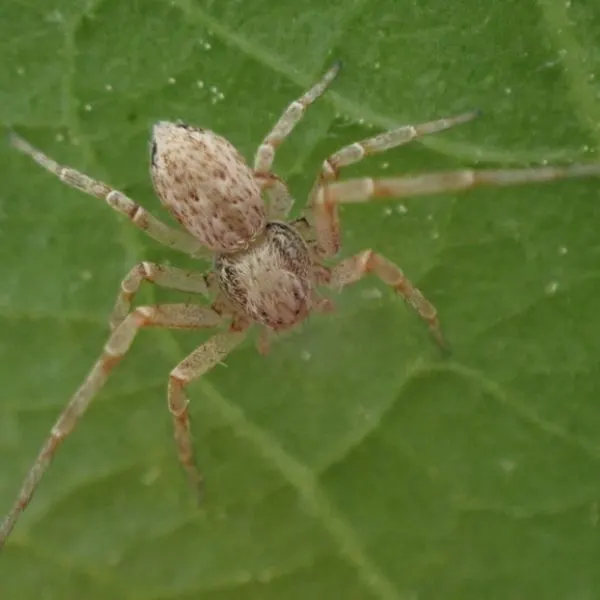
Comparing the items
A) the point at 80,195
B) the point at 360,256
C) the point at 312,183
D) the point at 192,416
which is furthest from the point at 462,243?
the point at 80,195

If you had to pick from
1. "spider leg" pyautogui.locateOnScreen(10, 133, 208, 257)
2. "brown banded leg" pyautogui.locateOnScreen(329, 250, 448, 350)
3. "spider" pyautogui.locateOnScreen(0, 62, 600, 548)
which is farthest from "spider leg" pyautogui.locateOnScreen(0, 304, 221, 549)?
"brown banded leg" pyautogui.locateOnScreen(329, 250, 448, 350)

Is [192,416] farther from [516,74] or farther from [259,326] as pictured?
[516,74]

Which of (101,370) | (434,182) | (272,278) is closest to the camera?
(434,182)

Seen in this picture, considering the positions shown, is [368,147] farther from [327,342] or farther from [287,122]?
[327,342]

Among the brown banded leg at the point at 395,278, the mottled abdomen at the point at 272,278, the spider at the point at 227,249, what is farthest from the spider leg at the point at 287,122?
the brown banded leg at the point at 395,278

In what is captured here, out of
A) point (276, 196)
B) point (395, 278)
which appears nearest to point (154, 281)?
point (276, 196)

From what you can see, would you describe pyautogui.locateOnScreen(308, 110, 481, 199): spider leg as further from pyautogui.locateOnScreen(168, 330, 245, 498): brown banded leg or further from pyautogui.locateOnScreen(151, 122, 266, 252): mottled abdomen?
pyautogui.locateOnScreen(168, 330, 245, 498): brown banded leg
